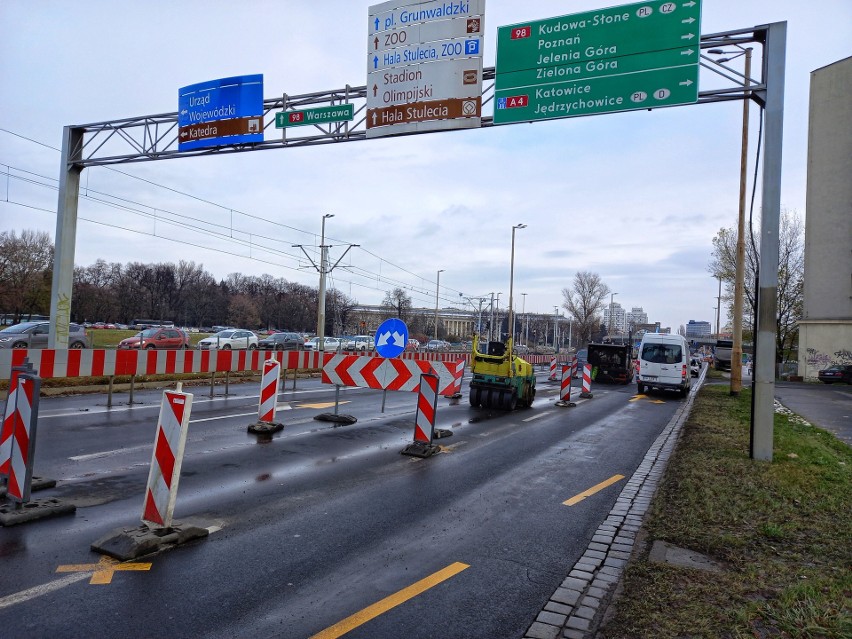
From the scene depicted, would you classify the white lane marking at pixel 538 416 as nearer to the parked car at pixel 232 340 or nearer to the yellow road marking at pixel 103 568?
the yellow road marking at pixel 103 568

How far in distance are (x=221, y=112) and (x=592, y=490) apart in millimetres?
12961

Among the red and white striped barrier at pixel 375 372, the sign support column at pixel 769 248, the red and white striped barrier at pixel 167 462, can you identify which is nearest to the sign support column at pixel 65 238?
the red and white striped barrier at pixel 375 372

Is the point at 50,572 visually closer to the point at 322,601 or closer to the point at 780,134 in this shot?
the point at 322,601

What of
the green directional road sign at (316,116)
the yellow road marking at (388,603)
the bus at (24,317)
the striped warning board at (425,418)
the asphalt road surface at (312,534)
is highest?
the green directional road sign at (316,116)

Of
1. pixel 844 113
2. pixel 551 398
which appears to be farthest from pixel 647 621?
pixel 844 113

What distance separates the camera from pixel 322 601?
412cm

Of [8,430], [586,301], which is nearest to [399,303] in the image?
[586,301]

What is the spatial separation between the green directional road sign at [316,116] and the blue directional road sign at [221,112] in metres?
0.68

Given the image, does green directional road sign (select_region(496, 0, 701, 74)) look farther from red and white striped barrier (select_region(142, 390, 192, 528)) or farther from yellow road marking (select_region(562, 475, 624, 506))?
red and white striped barrier (select_region(142, 390, 192, 528))

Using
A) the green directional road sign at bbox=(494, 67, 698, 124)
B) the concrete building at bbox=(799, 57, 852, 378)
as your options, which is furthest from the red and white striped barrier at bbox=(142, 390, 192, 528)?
the concrete building at bbox=(799, 57, 852, 378)

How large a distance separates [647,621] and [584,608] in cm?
45

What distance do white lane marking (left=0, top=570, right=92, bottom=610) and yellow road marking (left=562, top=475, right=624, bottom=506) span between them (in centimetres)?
494

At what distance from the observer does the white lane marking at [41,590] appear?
388 cm

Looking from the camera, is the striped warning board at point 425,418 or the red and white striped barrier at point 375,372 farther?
the red and white striped barrier at point 375,372
